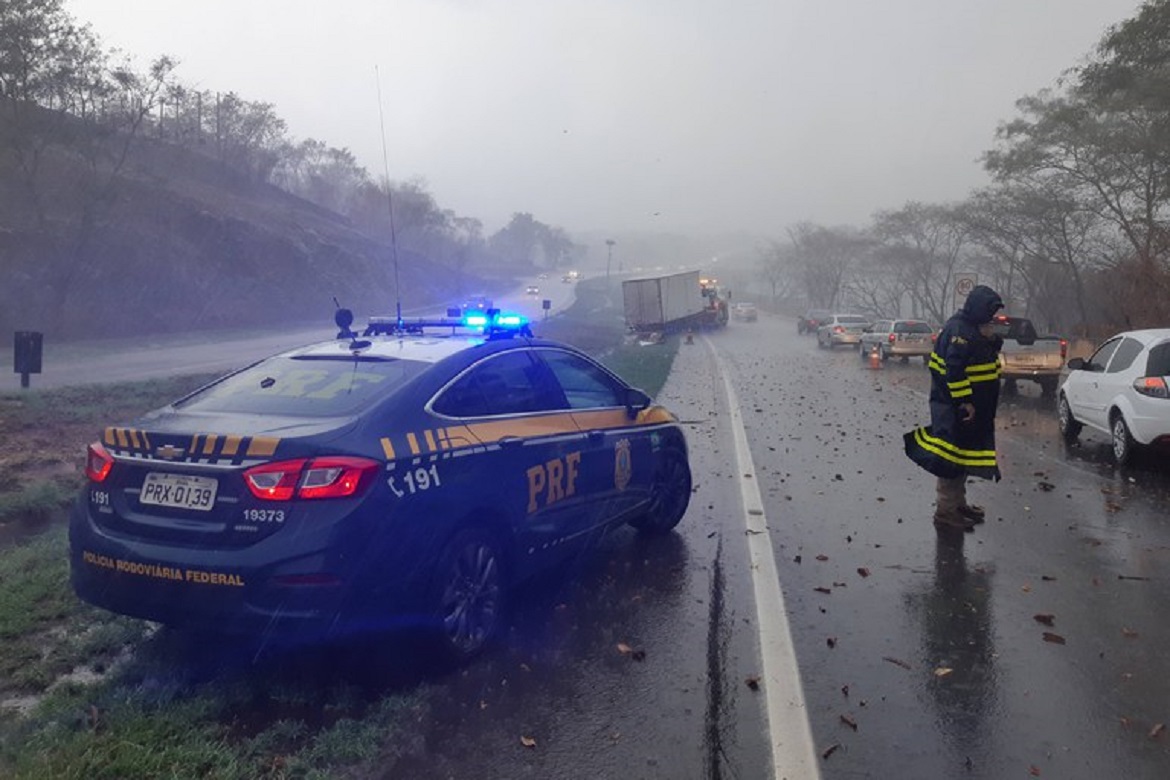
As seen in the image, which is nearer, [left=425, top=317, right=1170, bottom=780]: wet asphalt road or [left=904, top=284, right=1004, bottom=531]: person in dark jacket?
[left=425, top=317, right=1170, bottom=780]: wet asphalt road

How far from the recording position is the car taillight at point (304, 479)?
4066 mm

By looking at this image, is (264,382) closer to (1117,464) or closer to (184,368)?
(1117,464)

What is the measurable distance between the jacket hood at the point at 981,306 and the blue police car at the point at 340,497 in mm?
3606

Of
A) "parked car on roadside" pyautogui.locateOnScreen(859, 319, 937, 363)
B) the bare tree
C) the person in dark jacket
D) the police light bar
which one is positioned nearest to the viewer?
the police light bar

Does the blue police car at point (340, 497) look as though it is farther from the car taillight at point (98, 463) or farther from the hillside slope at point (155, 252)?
the hillside slope at point (155, 252)

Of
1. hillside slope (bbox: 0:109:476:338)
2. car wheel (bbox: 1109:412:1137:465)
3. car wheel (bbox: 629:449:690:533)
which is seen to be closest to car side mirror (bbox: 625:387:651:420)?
car wheel (bbox: 629:449:690:533)

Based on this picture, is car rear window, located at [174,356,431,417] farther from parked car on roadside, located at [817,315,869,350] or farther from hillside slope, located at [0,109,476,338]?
parked car on roadside, located at [817,315,869,350]

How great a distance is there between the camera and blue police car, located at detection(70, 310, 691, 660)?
13.3 ft

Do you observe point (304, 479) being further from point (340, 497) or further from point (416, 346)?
point (416, 346)

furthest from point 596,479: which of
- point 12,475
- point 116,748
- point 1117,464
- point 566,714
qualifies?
point 1117,464

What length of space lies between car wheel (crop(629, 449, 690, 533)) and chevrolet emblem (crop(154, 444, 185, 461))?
11.8ft

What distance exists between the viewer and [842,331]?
41.9m

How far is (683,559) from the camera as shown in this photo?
6.74 meters

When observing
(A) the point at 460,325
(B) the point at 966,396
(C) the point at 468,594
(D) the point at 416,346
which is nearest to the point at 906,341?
(B) the point at 966,396
